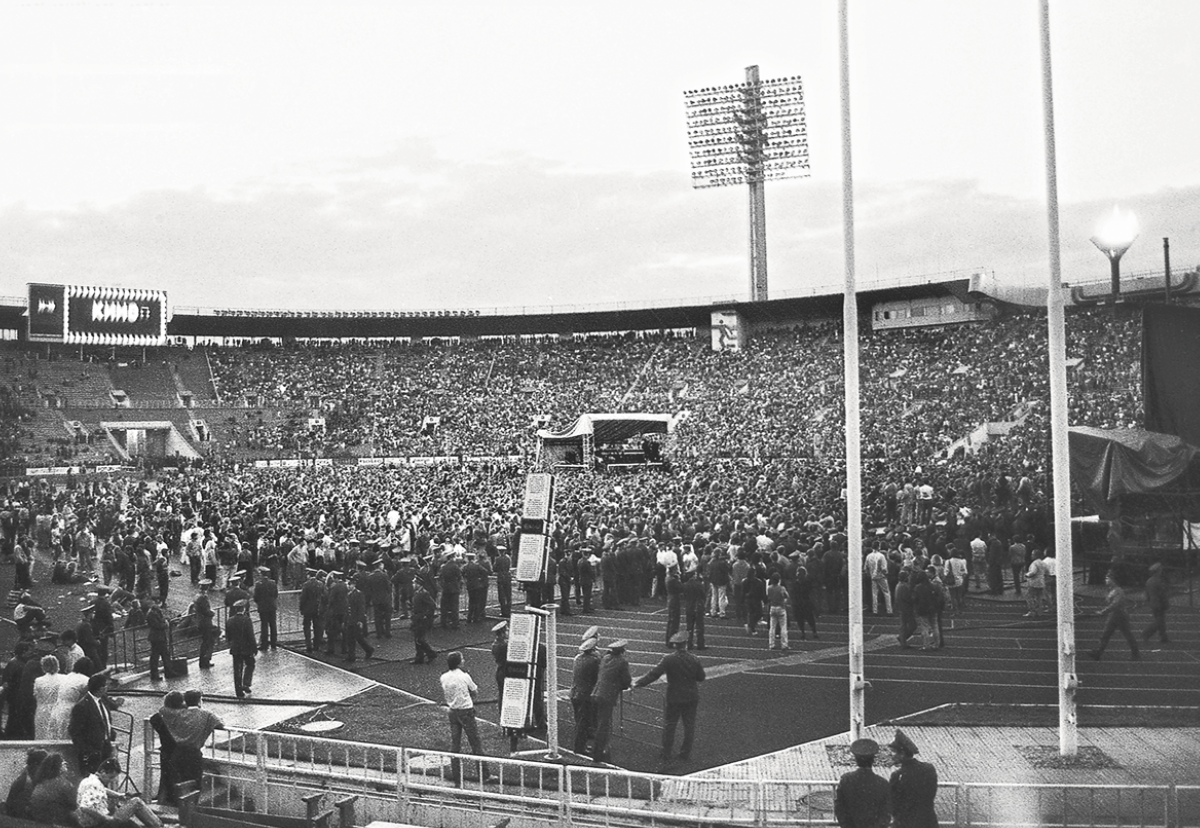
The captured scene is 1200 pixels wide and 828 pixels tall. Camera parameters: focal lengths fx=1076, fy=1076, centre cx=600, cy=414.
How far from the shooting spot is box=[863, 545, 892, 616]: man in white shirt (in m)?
17.5

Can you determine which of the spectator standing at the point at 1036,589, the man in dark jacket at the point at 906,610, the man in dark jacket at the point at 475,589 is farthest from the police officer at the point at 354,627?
the spectator standing at the point at 1036,589

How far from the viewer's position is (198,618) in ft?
50.8

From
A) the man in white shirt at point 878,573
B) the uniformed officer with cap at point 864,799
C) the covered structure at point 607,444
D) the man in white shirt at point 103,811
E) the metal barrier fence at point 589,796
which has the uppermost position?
the covered structure at point 607,444

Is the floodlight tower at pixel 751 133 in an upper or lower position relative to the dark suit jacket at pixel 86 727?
upper

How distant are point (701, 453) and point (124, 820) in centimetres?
3556

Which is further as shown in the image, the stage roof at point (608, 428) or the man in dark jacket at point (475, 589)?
the stage roof at point (608, 428)

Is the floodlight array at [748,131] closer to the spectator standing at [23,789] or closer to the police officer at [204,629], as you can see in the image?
the police officer at [204,629]

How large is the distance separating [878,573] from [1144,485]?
13.9 feet

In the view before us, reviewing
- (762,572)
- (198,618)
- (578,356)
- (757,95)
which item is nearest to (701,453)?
(757,95)

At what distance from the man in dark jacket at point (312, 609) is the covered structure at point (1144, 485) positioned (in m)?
12.0

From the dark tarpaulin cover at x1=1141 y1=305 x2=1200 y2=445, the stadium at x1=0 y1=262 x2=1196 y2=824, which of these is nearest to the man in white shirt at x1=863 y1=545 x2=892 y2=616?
the stadium at x1=0 y1=262 x2=1196 y2=824

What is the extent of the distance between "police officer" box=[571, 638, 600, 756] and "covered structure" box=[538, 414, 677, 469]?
28624mm

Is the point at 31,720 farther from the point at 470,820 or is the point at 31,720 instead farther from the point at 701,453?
the point at 701,453

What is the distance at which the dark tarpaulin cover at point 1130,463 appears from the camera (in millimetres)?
16469
